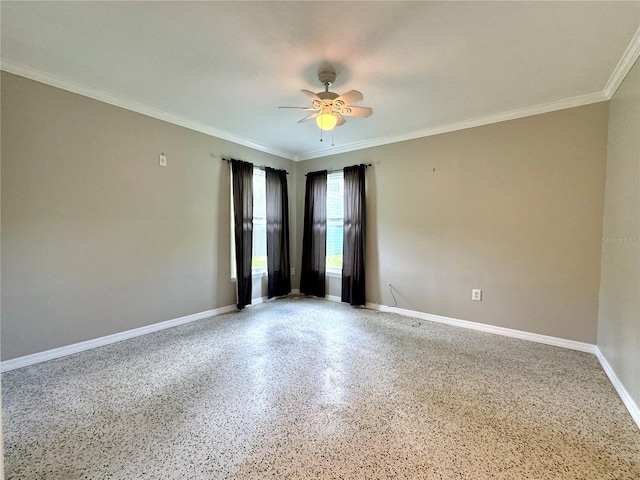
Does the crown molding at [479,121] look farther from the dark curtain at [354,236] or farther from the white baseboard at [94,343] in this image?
the white baseboard at [94,343]

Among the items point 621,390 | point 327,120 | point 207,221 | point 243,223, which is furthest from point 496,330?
point 207,221

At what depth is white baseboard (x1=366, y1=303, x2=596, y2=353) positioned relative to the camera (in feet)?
9.77

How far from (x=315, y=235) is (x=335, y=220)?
1.47ft

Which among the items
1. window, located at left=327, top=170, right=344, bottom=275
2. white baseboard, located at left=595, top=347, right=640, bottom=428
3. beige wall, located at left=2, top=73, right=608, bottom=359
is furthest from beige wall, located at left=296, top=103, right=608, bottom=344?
window, located at left=327, top=170, right=344, bottom=275

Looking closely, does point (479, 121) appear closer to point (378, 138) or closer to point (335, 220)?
point (378, 138)

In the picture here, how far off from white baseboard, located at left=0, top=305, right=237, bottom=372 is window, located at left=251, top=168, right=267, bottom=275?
39.2 inches

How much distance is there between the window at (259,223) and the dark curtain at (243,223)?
0.89 ft

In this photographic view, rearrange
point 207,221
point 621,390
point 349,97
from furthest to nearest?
point 207,221 → point 349,97 → point 621,390

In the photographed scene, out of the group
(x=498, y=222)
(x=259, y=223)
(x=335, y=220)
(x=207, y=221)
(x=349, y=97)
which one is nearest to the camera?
(x=349, y=97)

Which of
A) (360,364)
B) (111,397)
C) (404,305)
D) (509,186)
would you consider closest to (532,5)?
(509,186)

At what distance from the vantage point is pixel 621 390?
2.17 meters

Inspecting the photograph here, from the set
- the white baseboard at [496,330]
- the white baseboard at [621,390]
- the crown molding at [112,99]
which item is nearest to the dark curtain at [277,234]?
the crown molding at [112,99]

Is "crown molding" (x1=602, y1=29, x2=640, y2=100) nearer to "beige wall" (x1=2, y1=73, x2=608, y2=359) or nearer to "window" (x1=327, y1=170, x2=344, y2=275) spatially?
"beige wall" (x1=2, y1=73, x2=608, y2=359)

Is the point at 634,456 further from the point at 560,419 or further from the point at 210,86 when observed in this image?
the point at 210,86
